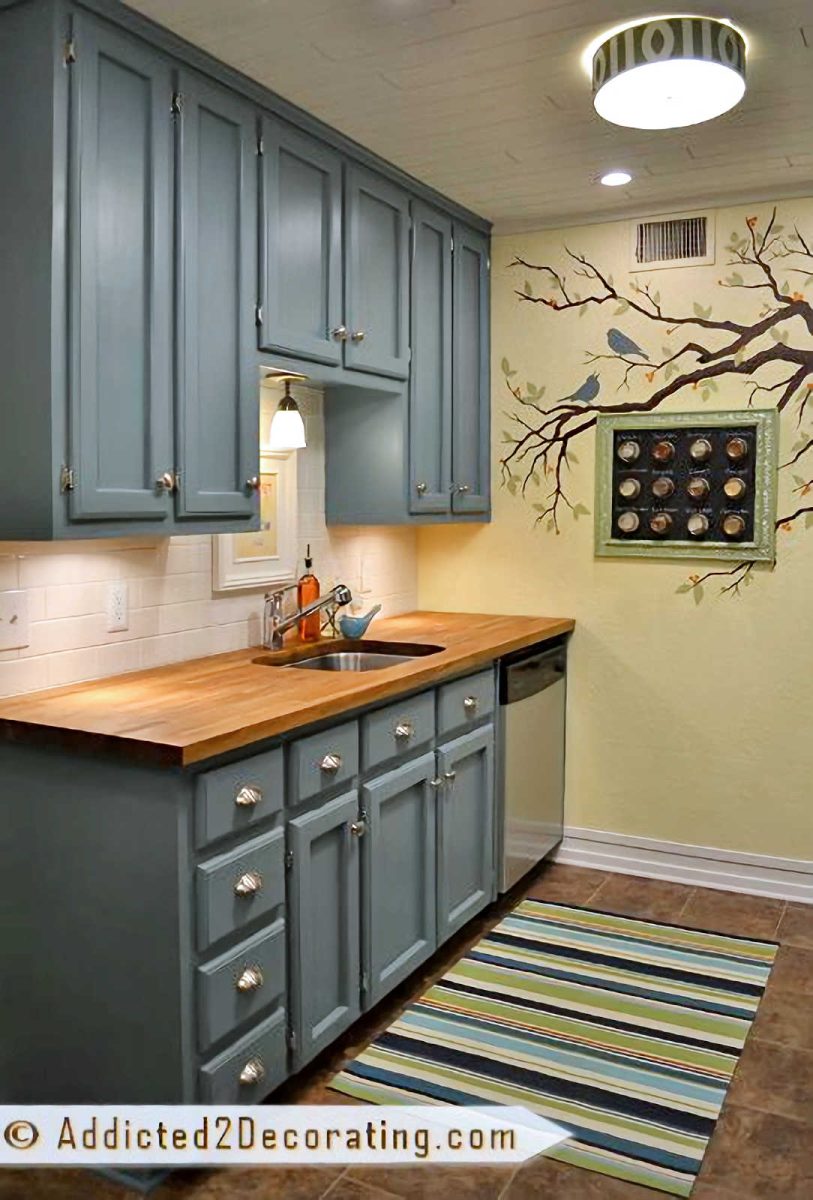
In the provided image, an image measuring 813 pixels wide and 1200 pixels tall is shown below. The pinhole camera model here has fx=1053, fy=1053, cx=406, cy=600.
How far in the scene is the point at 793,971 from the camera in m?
3.21

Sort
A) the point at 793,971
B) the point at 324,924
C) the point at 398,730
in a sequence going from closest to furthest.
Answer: the point at 324,924, the point at 398,730, the point at 793,971

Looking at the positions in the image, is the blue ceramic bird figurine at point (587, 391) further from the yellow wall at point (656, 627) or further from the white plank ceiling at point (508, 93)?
the white plank ceiling at point (508, 93)

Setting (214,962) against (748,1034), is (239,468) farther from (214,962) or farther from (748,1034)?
(748,1034)

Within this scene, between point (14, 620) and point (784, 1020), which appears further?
point (784, 1020)

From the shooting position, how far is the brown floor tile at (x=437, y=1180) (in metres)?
2.20

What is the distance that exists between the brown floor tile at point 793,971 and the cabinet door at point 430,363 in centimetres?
189

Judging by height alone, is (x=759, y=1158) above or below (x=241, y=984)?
below

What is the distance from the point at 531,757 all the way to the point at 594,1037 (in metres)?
1.13

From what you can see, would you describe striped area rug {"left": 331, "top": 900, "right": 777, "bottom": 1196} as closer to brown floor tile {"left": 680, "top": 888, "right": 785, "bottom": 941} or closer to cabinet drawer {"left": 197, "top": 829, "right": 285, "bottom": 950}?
brown floor tile {"left": 680, "top": 888, "right": 785, "bottom": 941}

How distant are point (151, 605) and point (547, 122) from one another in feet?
5.75

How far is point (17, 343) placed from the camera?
223 cm

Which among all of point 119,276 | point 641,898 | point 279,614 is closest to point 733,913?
point 641,898

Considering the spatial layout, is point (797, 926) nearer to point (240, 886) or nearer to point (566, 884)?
point (566, 884)

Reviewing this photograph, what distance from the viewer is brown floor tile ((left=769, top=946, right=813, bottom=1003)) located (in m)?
3.10
